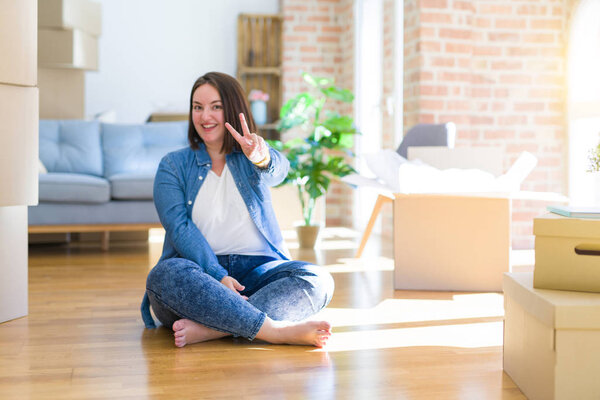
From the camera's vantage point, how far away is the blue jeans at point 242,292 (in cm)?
207

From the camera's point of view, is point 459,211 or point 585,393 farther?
point 459,211

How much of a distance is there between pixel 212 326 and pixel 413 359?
599 mm

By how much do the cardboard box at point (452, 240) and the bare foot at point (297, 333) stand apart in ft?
3.73

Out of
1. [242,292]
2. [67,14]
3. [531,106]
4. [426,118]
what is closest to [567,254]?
[242,292]

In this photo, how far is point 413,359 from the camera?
6.62 feet

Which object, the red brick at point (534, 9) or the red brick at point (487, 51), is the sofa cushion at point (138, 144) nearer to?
the red brick at point (487, 51)

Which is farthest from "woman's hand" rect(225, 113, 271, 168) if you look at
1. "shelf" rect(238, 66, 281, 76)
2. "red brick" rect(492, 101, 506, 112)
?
"shelf" rect(238, 66, 281, 76)

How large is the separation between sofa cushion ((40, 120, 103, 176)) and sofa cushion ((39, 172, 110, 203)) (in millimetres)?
409

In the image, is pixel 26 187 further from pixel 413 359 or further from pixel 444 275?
pixel 444 275

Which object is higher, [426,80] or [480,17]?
[480,17]

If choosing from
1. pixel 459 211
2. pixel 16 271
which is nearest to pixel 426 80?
pixel 459 211

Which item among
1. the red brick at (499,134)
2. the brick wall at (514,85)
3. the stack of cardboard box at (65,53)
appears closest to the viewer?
the brick wall at (514,85)

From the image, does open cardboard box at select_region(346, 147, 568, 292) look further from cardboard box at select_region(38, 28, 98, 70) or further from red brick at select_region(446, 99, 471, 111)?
cardboard box at select_region(38, 28, 98, 70)

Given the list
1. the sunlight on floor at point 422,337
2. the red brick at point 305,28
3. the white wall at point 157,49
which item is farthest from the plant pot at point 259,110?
the sunlight on floor at point 422,337
